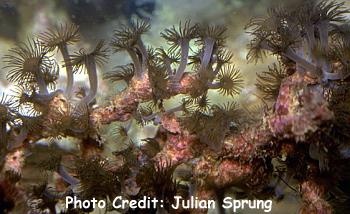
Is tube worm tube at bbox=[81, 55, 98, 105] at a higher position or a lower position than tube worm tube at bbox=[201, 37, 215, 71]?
lower

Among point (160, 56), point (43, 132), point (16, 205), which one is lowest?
point (16, 205)

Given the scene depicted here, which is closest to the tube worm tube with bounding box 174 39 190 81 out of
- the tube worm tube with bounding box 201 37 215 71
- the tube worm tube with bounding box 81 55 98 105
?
the tube worm tube with bounding box 201 37 215 71

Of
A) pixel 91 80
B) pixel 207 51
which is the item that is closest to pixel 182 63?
pixel 207 51

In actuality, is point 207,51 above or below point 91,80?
above

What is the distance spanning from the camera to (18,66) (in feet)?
12.2

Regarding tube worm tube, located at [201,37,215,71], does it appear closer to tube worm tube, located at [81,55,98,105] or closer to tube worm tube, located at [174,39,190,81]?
tube worm tube, located at [174,39,190,81]

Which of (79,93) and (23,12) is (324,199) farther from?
(23,12)

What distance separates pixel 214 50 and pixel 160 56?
58 cm

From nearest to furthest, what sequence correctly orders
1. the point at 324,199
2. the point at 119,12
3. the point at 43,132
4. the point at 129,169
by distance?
the point at 324,199 < the point at 129,169 < the point at 43,132 < the point at 119,12

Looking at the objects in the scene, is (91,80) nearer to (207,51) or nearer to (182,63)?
(182,63)

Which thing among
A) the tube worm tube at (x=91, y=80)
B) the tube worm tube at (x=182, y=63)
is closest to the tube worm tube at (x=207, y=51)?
the tube worm tube at (x=182, y=63)

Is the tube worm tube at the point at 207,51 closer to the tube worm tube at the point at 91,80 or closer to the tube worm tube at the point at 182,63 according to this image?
the tube worm tube at the point at 182,63

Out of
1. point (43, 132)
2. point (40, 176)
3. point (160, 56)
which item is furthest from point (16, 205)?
point (160, 56)

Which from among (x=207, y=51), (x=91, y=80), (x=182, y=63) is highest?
(x=207, y=51)
